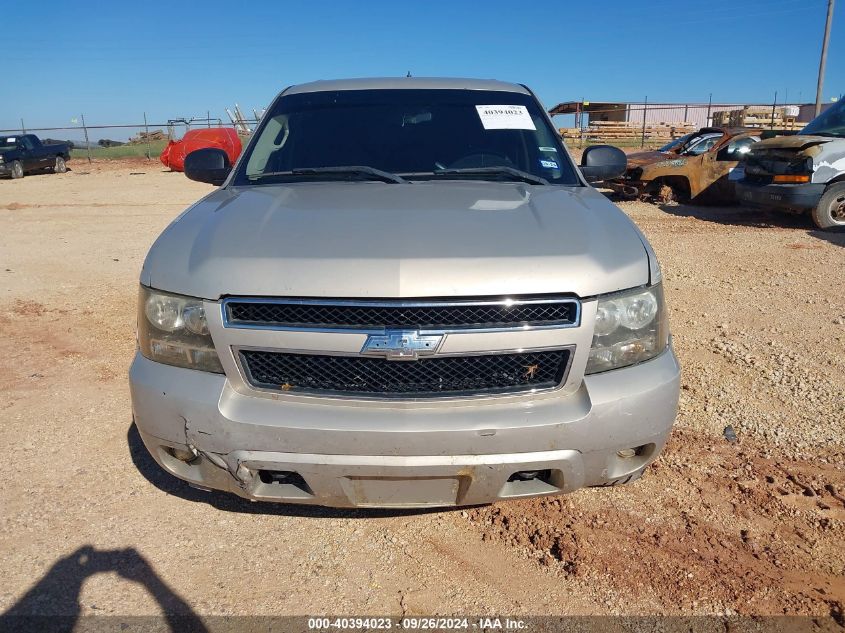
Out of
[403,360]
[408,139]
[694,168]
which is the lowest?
[694,168]

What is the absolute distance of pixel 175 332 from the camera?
234 centimetres

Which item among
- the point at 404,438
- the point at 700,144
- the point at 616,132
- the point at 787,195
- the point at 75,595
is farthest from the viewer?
the point at 616,132

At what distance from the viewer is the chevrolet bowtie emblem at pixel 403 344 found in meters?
2.13

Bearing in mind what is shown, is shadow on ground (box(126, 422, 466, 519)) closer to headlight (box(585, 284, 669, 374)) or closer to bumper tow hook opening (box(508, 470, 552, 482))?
bumper tow hook opening (box(508, 470, 552, 482))

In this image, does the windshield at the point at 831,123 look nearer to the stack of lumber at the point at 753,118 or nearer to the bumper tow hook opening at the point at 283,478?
the bumper tow hook opening at the point at 283,478

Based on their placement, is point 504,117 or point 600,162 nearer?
point 504,117

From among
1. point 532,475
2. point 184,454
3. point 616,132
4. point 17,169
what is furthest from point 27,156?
point 616,132

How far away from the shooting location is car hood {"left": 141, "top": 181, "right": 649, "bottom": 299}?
7.07 ft

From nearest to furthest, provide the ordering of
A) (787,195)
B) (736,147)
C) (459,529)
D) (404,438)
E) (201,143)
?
(404,438)
(459,529)
(787,195)
(736,147)
(201,143)

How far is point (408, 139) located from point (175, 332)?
5.99ft

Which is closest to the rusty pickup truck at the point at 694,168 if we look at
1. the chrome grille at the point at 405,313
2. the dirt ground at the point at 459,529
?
the dirt ground at the point at 459,529

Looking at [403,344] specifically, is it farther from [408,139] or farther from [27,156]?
[27,156]

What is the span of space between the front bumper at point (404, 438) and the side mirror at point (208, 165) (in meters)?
1.87

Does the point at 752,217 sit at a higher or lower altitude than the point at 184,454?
lower
